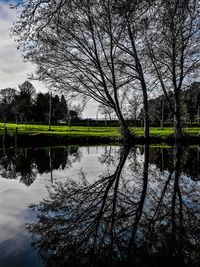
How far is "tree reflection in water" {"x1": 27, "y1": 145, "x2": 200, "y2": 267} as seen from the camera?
13.4ft

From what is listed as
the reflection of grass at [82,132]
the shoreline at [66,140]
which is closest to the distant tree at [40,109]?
the reflection of grass at [82,132]

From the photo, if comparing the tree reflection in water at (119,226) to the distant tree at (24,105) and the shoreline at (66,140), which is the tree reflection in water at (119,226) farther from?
the distant tree at (24,105)

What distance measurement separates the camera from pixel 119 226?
208 inches

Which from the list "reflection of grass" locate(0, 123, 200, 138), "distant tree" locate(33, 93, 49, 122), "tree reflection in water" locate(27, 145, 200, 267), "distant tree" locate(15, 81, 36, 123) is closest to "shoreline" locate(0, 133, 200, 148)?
"reflection of grass" locate(0, 123, 200, 138)

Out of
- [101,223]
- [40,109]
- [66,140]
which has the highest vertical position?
[40,109]

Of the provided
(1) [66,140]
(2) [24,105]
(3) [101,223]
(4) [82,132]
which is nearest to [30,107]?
(2) [24,105]

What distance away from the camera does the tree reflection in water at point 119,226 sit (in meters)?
4.08

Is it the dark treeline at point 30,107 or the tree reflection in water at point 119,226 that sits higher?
the dark treeline at point 30,107

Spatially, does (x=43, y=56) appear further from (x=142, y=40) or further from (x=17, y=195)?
(x=17, y=195)

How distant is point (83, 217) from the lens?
584 centimetres

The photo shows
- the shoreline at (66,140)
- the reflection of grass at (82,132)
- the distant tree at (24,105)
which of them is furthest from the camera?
the distant tree at (24,105)

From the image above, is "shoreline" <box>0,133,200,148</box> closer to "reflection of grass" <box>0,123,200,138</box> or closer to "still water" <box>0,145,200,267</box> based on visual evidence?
"reflection of grass" <box>0,123,200,138</box>

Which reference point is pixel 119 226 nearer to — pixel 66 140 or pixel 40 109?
pixel 66 140

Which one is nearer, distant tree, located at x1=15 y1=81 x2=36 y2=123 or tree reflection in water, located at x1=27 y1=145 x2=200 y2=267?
tree reflection in water, located at x1=27 y1=145 x2=200 y2=267
